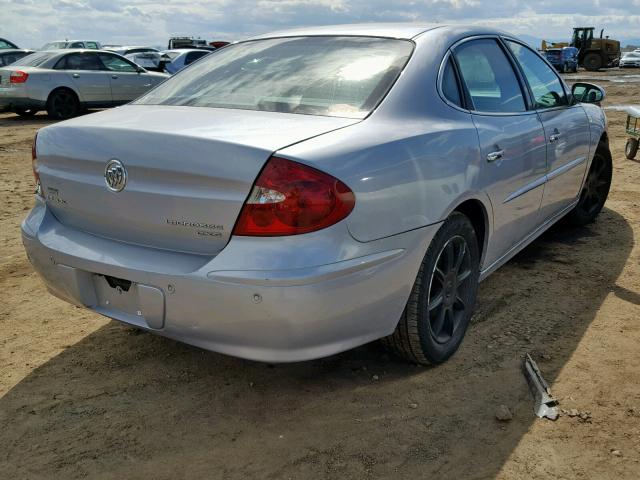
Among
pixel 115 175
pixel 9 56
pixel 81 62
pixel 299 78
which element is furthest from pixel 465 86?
pixel 9 56

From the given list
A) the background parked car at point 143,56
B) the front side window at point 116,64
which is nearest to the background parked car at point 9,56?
the front side window at point 116,64

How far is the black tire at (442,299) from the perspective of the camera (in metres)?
2.76

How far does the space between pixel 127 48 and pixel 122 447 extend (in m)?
23.8

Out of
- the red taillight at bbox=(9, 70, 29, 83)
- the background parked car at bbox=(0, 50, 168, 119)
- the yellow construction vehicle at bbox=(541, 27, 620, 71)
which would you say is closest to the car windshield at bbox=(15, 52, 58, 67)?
the background parked car at bbox=(0, 50, 168, 119)

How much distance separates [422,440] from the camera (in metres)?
2.47

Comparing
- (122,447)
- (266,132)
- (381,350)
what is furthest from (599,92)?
(122,447)

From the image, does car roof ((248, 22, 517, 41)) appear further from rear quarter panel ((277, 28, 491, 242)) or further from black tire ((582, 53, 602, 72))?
black tire ((582, 53, 602, 72))

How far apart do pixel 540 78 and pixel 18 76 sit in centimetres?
1101

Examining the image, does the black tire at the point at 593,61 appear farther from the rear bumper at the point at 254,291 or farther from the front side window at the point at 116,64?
the rear bumper at the point at 254,291

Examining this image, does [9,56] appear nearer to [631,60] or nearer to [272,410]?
[272,410]

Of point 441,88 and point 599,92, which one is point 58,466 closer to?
point 441,88

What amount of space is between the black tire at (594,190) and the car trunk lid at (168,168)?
130 inches

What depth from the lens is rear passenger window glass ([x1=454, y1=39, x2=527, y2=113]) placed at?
3.27 m

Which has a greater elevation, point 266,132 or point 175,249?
point 266,132
